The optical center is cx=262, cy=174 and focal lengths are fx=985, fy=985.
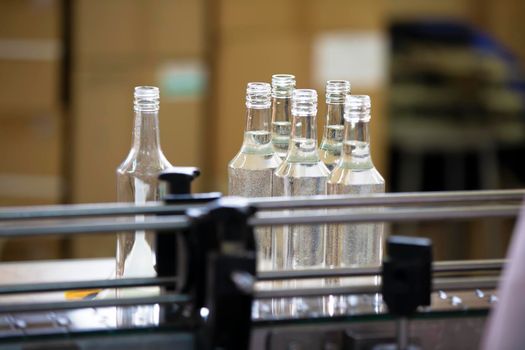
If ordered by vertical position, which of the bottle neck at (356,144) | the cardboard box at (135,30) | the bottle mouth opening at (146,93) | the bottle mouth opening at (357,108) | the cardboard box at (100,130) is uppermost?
the cardboard box at (135,30)

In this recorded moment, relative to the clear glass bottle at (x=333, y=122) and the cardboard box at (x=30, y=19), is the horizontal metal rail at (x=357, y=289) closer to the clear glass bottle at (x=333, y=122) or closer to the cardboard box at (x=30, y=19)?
the clear glass bottle at (x=333, y=122)

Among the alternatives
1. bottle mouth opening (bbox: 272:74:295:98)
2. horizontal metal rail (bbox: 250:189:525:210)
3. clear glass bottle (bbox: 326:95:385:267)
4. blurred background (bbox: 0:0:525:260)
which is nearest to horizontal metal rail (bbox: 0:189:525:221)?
horizontal metal rail (bbox: 250:189:525:210)

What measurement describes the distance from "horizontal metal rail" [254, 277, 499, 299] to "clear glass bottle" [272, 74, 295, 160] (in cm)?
23

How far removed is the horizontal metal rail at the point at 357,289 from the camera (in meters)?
0.63

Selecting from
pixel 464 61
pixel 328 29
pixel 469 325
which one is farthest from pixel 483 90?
pixel 469 325

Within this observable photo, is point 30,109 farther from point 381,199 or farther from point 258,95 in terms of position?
point 381,199

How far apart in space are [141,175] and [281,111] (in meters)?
0.14

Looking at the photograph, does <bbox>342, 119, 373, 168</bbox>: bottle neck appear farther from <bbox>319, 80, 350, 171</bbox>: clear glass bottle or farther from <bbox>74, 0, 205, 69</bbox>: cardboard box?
<bbox>74, 0, 205, 69</bbox>: cardboard box

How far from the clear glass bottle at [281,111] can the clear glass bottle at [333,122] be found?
0.03 meters

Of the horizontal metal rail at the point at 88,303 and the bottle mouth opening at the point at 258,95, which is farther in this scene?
the bottle mouth opening at the point at 258,95

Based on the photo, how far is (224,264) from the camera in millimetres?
590

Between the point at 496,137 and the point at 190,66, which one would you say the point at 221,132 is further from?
the point at 496,137

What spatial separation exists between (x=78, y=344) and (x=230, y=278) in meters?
0.11

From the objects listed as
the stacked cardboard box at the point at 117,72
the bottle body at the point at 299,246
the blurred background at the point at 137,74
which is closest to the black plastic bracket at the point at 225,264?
the bottle body at the point at 299,246
